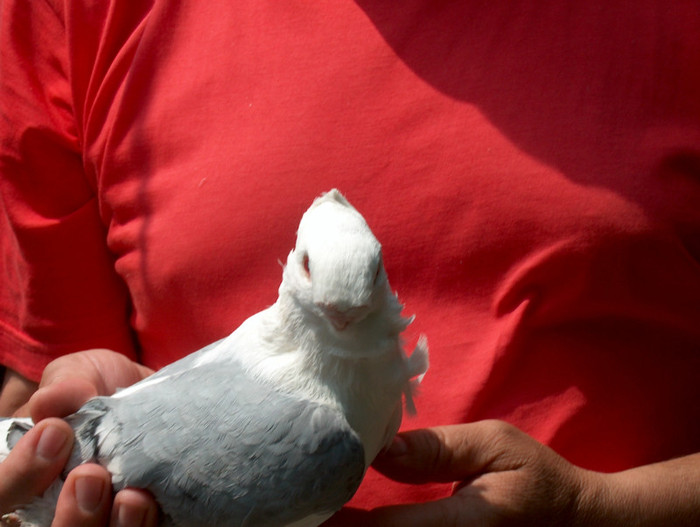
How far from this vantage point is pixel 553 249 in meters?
0.81

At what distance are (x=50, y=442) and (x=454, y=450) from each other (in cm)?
48

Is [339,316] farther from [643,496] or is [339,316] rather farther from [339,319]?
[643,496]

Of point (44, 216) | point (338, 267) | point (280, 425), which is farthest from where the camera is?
point (44, 216)

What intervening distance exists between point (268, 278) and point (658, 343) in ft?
1.76

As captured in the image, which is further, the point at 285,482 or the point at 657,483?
the point at 657,483

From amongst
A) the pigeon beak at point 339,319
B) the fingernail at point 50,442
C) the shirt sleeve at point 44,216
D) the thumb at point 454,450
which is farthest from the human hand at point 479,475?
the shirt sleeve at point 44,216

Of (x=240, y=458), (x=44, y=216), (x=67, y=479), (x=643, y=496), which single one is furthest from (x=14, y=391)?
(x=643, y=496)

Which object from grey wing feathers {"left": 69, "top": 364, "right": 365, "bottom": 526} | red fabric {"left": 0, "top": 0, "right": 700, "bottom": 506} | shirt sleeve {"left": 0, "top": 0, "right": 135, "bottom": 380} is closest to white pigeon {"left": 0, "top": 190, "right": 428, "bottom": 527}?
grey wing feathers {"left": 69, "top": 364, "right": 365, "bottom": 526}

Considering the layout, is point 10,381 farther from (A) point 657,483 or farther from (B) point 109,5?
(A) point 657,483

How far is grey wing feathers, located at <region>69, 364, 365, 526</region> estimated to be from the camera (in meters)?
0.73

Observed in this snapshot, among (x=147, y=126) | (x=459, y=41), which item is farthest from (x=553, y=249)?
(x=147, y=126)

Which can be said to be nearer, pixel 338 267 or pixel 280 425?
pixel 338 267

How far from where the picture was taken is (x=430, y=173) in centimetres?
86

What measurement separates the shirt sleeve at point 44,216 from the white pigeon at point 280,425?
0.28 meters
